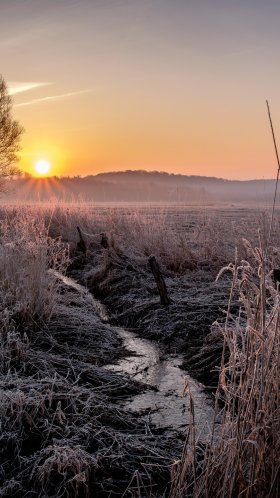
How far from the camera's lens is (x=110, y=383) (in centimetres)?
548

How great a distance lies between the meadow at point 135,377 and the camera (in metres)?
2.67

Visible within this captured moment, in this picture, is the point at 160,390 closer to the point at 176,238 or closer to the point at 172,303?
the point at 172,303

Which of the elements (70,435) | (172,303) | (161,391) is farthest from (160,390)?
(172,303)

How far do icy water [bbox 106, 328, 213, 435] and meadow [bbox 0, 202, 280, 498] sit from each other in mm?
56

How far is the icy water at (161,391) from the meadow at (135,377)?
56 millimetres

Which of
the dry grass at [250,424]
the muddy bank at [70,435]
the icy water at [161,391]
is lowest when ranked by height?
the icy water at [161,391]

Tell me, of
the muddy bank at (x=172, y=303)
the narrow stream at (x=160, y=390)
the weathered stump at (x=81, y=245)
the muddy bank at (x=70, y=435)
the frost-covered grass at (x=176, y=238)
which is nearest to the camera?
the muddy bank at (x=70, y=435)

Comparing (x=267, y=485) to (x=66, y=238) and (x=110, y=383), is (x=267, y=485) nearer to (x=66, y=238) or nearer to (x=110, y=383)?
(x=110, y=383)

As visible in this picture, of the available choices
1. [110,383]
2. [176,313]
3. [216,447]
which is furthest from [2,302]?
[216,447]

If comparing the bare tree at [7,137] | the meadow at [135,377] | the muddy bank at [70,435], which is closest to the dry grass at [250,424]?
the meadow at [135,377]

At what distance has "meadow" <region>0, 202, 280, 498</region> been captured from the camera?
2.67m

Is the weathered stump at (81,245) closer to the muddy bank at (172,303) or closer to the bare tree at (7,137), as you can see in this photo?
the muddy bank at (172,303)

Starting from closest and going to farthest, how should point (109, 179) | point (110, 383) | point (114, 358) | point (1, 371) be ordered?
point (1, 371) < point (110, 383) < point (114, 358) < point (109, 179)

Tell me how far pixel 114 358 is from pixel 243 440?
409 centimetres
